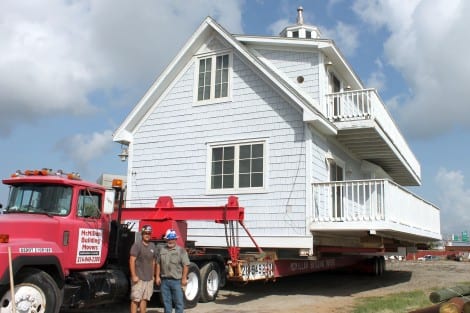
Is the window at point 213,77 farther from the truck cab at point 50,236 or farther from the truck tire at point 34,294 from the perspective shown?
the truck tire at point 34,294

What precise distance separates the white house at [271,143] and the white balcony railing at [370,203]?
1.3 inches

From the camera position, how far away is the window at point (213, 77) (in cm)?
1722

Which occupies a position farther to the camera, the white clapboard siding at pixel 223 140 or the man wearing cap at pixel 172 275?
the white clapboard siding at pixel 223 140

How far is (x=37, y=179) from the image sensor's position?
9.59 m

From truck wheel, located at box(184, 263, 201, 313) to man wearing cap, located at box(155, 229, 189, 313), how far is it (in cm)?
199

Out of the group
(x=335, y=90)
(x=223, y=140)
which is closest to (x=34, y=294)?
(x=223, y=140)

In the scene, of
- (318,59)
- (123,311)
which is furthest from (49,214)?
(318,59)

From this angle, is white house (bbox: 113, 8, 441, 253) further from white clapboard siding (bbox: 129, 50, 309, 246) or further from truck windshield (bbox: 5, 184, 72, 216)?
truck windshield (bbox: 5, 184, 72, 216)

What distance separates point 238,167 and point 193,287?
17.0 ft

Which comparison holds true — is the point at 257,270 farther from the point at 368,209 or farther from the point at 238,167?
the point at 238,167

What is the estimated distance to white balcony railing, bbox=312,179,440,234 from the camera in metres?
14.0

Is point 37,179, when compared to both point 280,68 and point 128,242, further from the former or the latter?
point 280,68

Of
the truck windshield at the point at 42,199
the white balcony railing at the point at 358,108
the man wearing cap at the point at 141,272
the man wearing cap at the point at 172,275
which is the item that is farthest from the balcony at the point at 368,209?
the truck windshield at the point at 42,199

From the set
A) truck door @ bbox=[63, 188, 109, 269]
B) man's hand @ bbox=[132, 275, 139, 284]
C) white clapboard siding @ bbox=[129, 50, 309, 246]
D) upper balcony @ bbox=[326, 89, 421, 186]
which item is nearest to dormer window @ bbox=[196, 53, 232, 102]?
white clapboard siding @ bbox=[129, 50, 309, 246]
